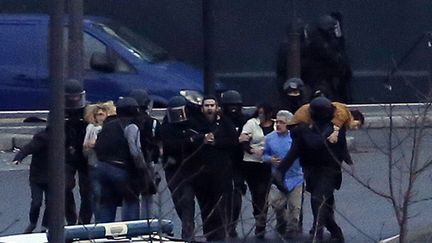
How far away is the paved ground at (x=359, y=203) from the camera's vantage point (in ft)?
45.3

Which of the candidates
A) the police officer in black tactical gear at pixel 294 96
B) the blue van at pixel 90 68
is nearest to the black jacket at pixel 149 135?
the police officer in black tactical gear at pixel 294 96

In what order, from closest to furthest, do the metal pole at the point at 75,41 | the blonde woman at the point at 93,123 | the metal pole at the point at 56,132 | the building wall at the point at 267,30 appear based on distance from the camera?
the metal pole at the point at 56,132, the blonde woman at the point at 93,123, the metal pole at the point at 75,41, the building wall at the point at 267,30

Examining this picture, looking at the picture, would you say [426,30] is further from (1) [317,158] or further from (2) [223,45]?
(1) [317,158]

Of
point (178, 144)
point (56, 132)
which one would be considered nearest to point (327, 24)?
point (178, 144)

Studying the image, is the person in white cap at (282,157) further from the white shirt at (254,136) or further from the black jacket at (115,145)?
the black jacket at (115,145)

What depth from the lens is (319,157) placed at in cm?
1341

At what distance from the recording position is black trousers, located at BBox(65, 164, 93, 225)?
44.5 ft

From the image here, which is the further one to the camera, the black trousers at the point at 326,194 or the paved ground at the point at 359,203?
the paved ground at the point at 359,203

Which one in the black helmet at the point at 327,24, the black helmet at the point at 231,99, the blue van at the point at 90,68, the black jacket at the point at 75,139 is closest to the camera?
the black jacket at the point at 75,139

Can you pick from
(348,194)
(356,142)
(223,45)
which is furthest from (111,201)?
(223,45)

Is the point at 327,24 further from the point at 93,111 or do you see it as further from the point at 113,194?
the point at 113,194

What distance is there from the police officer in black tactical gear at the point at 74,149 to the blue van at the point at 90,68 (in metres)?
5.95

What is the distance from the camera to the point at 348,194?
629 inches

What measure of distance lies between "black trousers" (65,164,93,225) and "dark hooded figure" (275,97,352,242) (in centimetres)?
182
